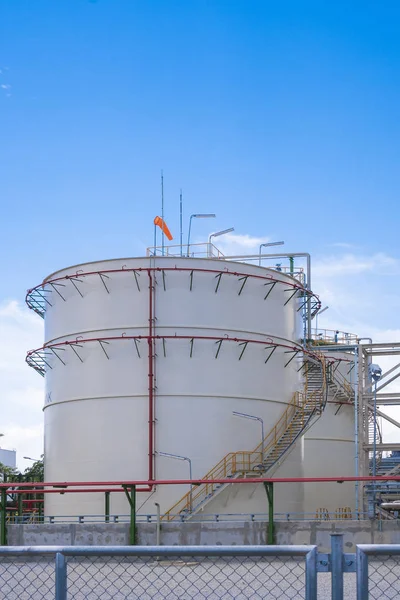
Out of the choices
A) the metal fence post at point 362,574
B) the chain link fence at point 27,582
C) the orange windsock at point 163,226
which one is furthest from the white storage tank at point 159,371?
the metal fence post at point 362,574

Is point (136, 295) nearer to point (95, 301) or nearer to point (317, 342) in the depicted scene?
point (95, 301)

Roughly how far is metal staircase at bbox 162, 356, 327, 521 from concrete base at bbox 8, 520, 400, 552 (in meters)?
5.52

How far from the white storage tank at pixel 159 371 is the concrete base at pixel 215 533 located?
6.79 metres

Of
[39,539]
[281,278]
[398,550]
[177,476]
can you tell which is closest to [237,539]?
[39,539]

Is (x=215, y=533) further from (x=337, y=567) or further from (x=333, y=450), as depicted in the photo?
(x=333, y=450)

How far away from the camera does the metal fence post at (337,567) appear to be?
16.0 ft

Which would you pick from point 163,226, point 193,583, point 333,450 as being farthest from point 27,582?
point 333,450

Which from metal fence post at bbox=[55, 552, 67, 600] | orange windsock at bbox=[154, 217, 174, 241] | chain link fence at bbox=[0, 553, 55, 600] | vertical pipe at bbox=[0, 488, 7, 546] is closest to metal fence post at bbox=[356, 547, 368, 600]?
metal fence post at bbox=[55, 552, 67, 600]

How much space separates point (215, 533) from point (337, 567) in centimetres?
1549

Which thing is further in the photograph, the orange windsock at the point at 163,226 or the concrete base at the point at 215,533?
the orange windsock at the point at 163,226

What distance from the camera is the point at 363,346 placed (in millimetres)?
31781

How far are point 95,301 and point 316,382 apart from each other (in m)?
9.30

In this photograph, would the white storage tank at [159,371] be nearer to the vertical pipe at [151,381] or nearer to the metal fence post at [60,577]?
the vertical pipe at [151,381]

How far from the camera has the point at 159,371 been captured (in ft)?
92.4
